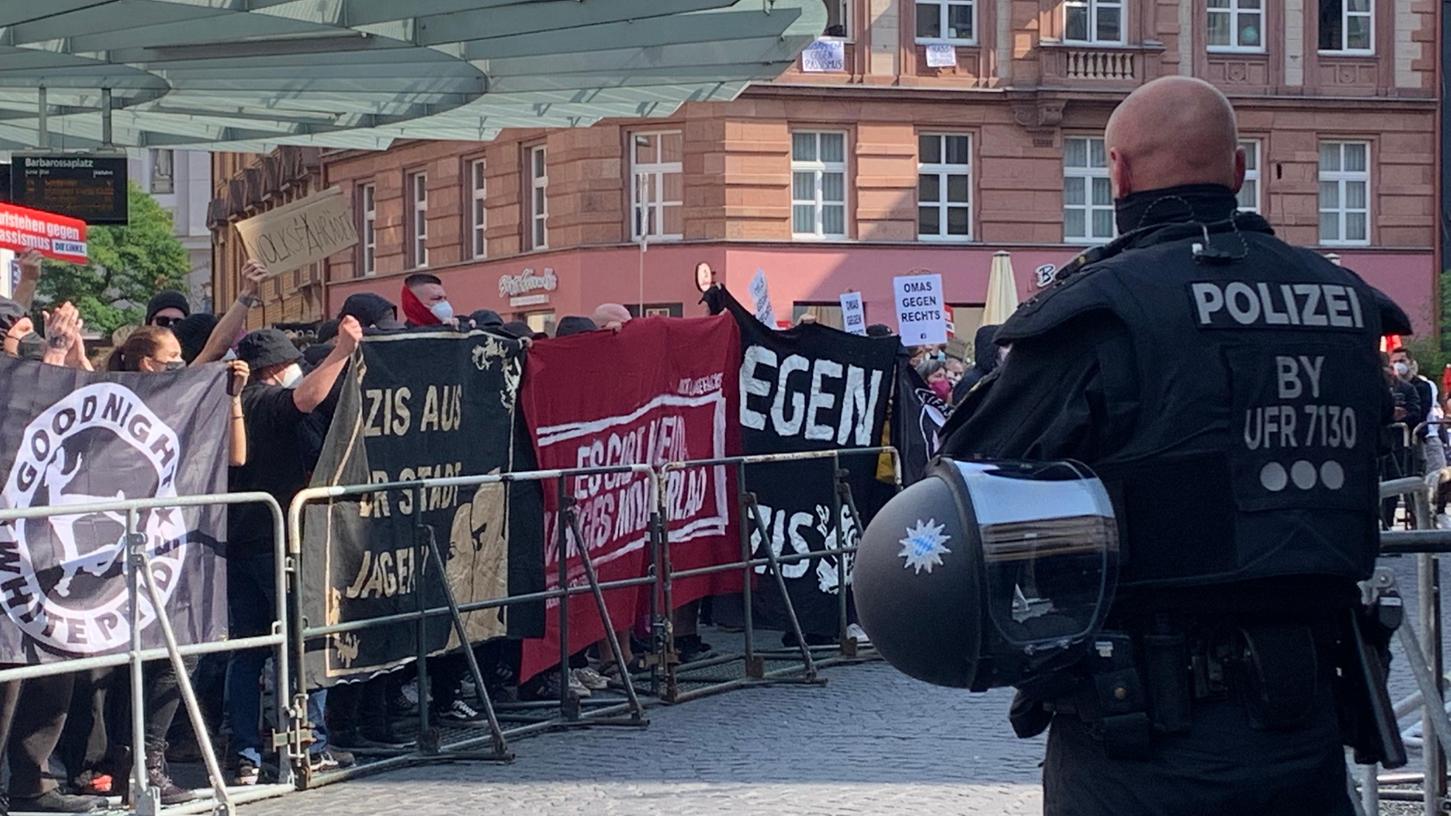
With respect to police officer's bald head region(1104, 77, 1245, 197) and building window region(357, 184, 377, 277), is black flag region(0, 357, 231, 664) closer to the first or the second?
police officer's bald head region(1104, 77, 1245, 197)

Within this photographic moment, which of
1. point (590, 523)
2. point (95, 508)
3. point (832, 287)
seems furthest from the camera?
point (832, 287)

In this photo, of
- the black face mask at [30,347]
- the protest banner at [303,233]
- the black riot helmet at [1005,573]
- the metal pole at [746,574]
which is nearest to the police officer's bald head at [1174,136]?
the black riot helmet at [1005,573]

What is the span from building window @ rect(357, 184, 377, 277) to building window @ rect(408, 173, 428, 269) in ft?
4.66

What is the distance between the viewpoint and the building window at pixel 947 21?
40.0 m

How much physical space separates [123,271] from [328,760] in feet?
243

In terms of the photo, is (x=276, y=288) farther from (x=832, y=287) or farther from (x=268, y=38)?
(x=268, y=38)

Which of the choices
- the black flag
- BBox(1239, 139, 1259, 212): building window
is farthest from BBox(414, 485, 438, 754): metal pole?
BBox(1239, 139, 1259, 212): building window

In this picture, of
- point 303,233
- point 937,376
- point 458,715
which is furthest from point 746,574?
point 937,376

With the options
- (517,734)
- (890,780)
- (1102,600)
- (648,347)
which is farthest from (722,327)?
(1102,600)

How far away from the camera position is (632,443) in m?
11.4

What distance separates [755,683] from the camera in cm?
1170

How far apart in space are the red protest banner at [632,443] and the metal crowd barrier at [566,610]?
8 centimetres

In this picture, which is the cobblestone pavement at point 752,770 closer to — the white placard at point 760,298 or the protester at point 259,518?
the protester at point 259,518

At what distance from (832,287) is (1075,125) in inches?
223
